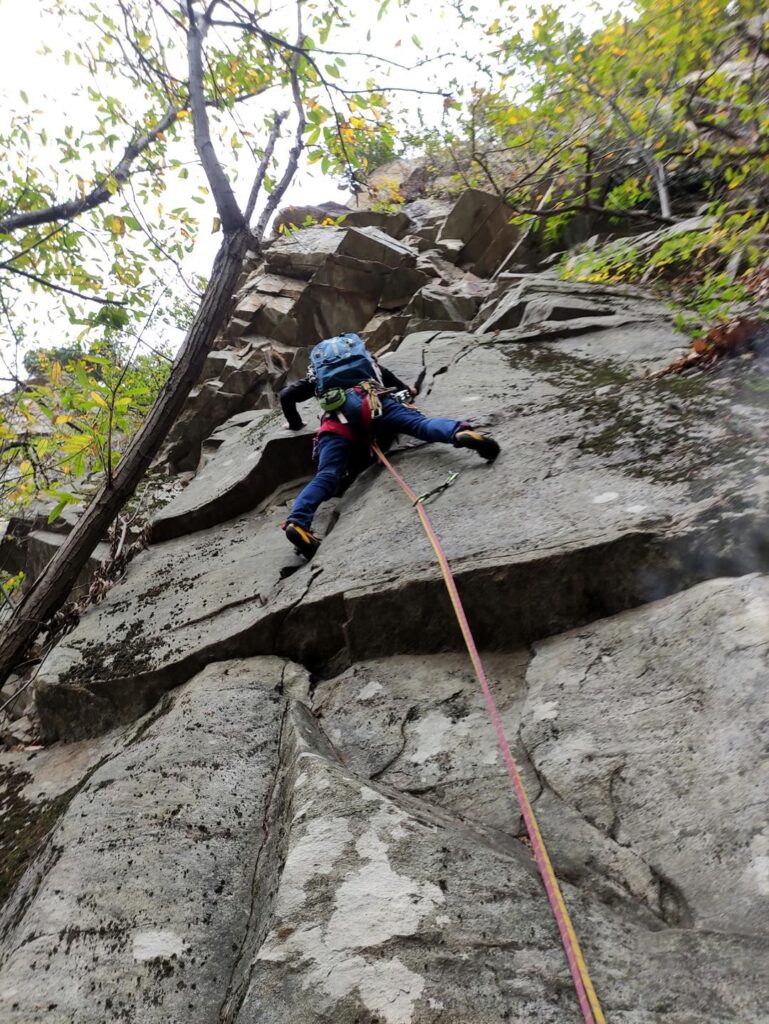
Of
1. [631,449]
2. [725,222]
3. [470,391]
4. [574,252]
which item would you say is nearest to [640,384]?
[631,449]

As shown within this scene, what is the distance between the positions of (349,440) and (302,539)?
1.17 m

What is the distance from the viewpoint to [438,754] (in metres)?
2.67

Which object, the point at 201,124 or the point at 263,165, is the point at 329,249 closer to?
the point at 263,165

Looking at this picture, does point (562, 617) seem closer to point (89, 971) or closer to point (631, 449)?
point (631, 449)

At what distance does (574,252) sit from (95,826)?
10283 mm

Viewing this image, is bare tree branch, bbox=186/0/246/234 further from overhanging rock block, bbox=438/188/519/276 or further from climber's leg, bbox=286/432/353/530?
overhanging rock block, bbox=438/188/519/276

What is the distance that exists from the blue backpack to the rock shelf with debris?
2.72 feet

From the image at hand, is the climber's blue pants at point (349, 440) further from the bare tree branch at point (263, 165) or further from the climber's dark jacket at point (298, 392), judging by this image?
the bare tree branch at point (263, 165)

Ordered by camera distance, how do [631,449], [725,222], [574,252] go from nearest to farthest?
[631,449] < [725,222] < [574,252]

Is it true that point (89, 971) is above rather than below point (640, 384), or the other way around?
below

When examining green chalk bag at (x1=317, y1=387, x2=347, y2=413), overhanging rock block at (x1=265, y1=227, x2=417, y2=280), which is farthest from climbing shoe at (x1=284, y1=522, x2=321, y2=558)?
overhanging rock block at (x1=265, y1=227, x2=417, y2=280)

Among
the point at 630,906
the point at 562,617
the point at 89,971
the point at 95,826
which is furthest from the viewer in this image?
the point at 562,617

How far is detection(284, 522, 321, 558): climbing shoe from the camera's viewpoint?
429cm

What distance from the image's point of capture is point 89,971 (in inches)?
78.3
